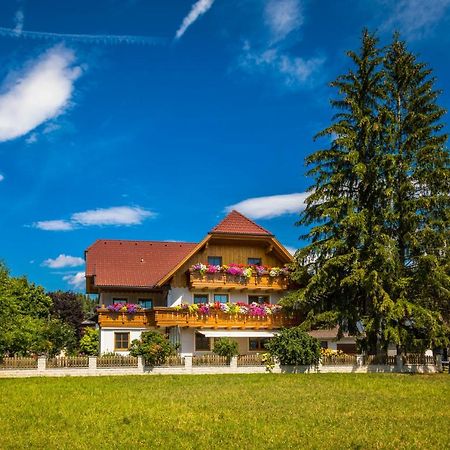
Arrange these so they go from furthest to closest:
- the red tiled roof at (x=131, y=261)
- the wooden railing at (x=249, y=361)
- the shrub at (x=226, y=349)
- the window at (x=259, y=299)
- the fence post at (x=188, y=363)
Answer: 1. the red tiled roof at (x=131, y=261)
2. the window at (x=259, y=299)
3. the shrub at (x=226, y=349)
4. the wooden railing at (x=249, y=361)
5. the fence post at (x=188, y=363)

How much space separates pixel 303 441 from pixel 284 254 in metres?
25.4

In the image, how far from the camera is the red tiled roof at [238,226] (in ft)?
123

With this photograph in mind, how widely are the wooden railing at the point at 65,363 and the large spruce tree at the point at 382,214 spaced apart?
12231 mm

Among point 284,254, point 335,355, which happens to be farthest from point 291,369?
point 284,254

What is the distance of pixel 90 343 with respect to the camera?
3797 centimetres

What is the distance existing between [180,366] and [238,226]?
35.8 ft

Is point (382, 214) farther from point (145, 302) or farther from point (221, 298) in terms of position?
point (145, 302)

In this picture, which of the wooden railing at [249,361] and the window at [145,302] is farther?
the window at [145,302]

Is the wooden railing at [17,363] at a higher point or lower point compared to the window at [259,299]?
lower

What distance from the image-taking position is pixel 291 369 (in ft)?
101

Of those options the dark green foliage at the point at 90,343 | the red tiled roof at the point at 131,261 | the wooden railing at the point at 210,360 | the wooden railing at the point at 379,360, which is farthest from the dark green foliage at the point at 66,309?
the wooden railing at the point at 379,360

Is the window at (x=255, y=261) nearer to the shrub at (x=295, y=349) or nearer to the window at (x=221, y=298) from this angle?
the window at (x=221, y=298)

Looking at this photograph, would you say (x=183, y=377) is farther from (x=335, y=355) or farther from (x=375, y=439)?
(x=375, y=439)

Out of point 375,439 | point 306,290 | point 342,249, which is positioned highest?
point 342,249
